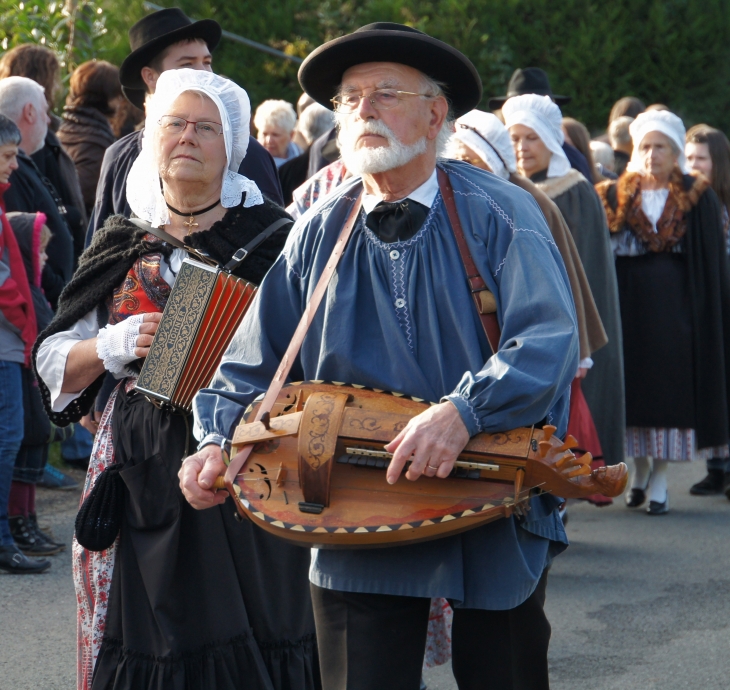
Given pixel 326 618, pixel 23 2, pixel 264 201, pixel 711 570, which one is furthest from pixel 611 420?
pixel 23 2

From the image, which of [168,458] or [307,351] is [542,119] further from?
[307,351]

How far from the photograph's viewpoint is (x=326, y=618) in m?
2.90

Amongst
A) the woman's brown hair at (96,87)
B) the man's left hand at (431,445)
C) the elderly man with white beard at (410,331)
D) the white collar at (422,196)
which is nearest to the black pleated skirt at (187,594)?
the elderly man with white beard at (410,331)

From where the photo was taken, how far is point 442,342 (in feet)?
9.24

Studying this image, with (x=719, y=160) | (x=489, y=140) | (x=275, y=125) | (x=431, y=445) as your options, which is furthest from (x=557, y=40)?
(x=431, y=445)

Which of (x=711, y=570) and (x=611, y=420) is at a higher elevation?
(x=611, y=420)

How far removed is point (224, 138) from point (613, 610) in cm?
290

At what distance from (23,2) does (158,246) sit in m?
8.95

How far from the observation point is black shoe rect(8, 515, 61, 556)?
19.3 ft

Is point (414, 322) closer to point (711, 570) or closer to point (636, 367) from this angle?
point (711, 570)

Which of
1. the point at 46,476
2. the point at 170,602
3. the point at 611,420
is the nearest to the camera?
the point at 170,602

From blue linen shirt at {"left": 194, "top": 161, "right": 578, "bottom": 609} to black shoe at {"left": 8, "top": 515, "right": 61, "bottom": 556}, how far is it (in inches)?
128

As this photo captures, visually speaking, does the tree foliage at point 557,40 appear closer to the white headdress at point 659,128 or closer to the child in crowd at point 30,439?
the white headdress at point 659,128

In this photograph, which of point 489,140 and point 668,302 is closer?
point 489,140
